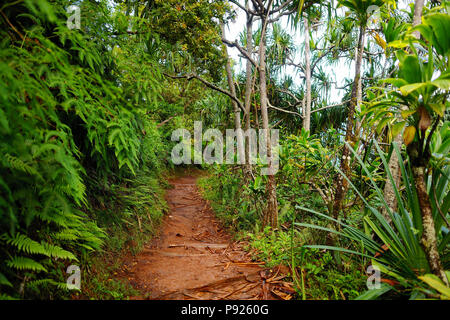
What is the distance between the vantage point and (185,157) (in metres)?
8.21

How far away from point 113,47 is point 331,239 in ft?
9.08

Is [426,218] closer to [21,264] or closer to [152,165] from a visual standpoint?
[21,264]

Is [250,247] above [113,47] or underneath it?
underneath

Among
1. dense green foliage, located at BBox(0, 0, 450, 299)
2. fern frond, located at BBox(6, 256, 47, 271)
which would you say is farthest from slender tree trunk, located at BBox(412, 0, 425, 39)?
fern frond, located at BBox(6, 256, 47, 271)

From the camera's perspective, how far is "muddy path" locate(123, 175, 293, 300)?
1.87 m

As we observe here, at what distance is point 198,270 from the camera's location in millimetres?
2256

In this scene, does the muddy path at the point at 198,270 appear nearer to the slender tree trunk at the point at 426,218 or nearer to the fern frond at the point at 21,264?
the fern frond at the point at 21,264

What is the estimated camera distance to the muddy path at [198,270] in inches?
73.7

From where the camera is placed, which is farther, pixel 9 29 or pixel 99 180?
pixel 99 180

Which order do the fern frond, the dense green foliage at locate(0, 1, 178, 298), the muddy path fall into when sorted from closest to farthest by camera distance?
the dense green foliage at locate(0, 1, 178, 298) < the fern frond < the muddy path

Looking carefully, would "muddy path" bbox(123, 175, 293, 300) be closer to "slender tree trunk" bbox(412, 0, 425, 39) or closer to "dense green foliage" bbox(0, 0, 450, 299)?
"dense green foliage" bbox(0, 0, 450, 299)
